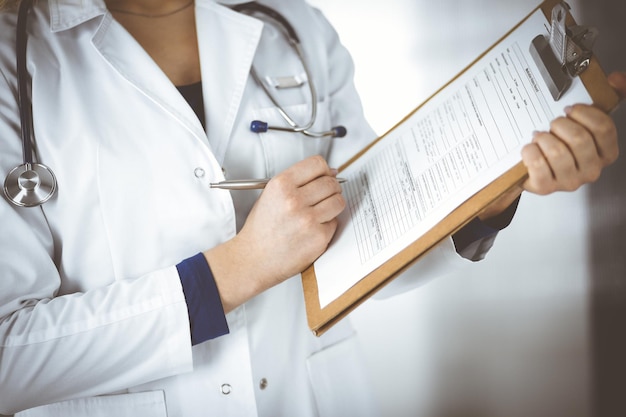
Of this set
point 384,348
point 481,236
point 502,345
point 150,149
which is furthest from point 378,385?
point 150,149

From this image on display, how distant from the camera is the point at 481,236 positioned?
67 centimetres

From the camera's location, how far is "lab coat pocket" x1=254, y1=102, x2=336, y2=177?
2.45ft

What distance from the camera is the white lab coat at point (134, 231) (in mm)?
603

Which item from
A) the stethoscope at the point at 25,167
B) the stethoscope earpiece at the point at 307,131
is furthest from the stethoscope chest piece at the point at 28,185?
the stethoscope earpiece at the point at 307,131

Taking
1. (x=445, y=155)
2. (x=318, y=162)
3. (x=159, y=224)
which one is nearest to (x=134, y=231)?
(x=159, y=224)

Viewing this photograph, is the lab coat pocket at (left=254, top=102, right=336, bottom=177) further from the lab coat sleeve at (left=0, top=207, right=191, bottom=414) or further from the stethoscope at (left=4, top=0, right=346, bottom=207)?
the lab coat sleeve at (left=0, top=207, right=191, bottom=414)

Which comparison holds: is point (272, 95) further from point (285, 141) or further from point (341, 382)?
point (341, 382)

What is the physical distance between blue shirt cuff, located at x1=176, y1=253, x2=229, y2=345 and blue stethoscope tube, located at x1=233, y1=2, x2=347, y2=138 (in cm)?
21

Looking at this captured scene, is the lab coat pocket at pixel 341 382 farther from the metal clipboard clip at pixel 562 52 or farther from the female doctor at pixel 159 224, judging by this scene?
the metal clipboard clip at pixel 562 52

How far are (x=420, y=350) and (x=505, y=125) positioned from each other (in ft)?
2.42

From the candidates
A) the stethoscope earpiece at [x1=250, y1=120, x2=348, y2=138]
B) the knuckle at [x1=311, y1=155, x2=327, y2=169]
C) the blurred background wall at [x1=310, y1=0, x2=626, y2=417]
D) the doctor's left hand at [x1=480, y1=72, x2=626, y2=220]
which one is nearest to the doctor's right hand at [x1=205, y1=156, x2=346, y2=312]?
the knuckle at [x1=311, y1=155, x2=327, y2=169]

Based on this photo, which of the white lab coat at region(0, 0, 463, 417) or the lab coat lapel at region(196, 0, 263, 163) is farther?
the lab coat lapel at region(196, 0, 263, 163)

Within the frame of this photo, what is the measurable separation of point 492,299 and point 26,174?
2.92ft

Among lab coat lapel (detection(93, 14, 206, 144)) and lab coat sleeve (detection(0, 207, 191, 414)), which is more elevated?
lab coat lapel (detection(93, 14, 206, 144))
